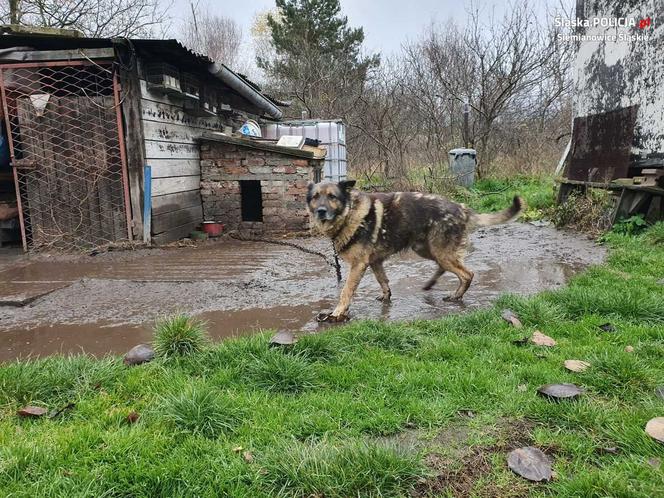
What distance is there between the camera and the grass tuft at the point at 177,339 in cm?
327

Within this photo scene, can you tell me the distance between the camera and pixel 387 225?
4895mm

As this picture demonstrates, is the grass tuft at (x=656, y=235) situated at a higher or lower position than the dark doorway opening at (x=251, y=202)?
lower

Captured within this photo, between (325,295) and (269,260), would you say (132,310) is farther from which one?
(269,260)

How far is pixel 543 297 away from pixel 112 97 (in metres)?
7.20

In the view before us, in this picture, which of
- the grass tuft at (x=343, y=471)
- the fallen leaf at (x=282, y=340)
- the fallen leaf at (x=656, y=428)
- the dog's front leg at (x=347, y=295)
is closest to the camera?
the grass tuft at (x=343, y=471)

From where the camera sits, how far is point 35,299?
5.16m

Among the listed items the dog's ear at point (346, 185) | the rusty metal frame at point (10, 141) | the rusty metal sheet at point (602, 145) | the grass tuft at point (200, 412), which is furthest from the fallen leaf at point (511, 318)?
the rusty metal frame at point (10, 141)

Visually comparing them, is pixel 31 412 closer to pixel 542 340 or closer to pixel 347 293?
pixel 347 293

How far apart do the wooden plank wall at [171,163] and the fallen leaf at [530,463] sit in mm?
7311

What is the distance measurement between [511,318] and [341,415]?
2.01 m

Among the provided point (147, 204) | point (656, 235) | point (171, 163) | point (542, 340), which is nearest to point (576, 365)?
point (542, 340)

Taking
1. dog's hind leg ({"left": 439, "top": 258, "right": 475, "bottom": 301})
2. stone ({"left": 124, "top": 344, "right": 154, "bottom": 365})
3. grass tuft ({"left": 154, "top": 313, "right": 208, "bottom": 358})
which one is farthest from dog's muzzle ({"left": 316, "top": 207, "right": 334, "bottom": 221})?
stone ({"left": 124, "top": 344, "right": 154, "bottom": 365})

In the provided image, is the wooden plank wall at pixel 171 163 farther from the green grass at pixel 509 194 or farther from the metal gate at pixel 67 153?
the green grass at pixel 509 194

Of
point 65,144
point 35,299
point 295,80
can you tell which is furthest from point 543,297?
point 295,80
